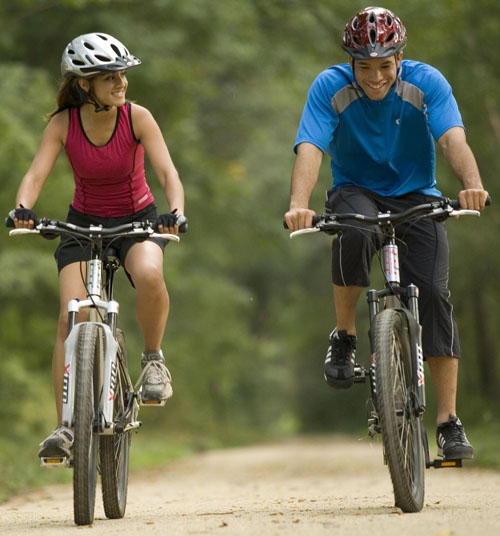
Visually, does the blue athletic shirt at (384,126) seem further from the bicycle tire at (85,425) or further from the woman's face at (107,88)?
the bicycle tire at (85,425)

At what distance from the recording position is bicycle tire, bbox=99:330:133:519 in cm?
600

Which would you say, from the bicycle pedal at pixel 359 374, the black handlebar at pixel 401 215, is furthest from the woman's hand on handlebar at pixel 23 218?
the bicycle pedal at pixel 359 374

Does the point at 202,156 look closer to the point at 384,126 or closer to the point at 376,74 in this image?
the point at 384,126

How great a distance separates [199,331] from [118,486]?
920 inches

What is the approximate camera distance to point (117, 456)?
20.5ft

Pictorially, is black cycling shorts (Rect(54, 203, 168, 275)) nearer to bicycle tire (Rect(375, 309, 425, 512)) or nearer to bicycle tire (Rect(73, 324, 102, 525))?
bicycle tire (Rect(73, 324, 102, 525))

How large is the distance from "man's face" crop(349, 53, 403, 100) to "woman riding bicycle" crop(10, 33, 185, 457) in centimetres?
124

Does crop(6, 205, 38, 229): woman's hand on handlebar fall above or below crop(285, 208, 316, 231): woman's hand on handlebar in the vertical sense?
above

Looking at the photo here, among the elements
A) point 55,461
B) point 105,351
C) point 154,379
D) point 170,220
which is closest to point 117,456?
point 154,379

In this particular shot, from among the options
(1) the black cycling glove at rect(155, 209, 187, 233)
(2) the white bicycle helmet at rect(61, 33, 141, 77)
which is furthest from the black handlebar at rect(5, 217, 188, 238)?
(2) the white bicycle helmet at rect(61, 33, 141, 77)

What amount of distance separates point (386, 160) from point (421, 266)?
2.15 ft

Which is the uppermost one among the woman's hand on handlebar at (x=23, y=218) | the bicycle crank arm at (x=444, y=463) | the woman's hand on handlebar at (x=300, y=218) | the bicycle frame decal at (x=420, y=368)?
the woman's hand on handlebar at (x=23, y=218)

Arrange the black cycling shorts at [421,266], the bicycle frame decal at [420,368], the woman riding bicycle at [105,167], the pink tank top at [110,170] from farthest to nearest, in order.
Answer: the pink tank top at [110,170]
the woman riding bicycle at [105,167]
the black cycling shorts at [421,266]
the bicycle frame decal at [420,368]

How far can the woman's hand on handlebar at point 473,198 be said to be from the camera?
5.38 meters
